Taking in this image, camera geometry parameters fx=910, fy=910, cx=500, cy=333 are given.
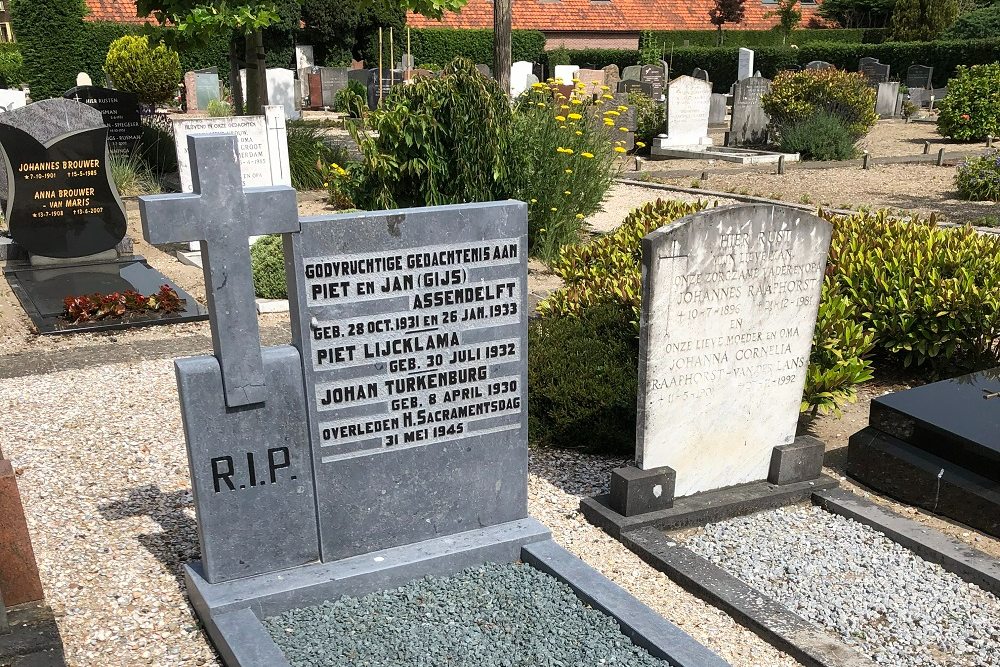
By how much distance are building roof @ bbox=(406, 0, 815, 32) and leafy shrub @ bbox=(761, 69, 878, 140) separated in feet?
75.6

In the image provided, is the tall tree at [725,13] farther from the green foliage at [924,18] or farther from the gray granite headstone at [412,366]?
the gray granite headstone at [412,366]

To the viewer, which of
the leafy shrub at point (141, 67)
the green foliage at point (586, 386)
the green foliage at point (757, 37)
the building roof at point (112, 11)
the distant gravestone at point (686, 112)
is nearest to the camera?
the green foliage at point (586, 386)

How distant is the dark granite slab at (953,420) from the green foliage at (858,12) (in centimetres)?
4460

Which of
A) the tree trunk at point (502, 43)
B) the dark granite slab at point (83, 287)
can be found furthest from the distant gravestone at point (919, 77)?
the dark granite slab at point (83, 287)

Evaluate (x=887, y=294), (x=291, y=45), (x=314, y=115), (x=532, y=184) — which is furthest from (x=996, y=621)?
(x=291, y=45)

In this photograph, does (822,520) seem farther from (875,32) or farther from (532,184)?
(875,32)

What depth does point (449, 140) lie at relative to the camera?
28.9ft

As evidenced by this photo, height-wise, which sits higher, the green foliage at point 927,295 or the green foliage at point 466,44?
the green foliage at point 466,44

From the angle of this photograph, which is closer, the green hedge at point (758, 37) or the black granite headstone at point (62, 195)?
the black granite headstone at point (62, 195)

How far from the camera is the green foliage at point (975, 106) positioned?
19.3m

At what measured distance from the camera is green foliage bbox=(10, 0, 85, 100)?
2512 cm

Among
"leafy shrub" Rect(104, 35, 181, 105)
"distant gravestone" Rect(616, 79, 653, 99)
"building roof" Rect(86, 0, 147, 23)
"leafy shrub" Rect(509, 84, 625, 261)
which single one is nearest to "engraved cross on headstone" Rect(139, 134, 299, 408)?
"leafy shrub" Rect(509, 84, 625, 261)

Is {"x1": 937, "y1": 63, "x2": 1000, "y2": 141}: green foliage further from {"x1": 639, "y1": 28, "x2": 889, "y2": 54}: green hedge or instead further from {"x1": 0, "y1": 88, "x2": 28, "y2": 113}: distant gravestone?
{"x1": 639, "y1": 28, "x2": 889, "y2": 54}: green hedge

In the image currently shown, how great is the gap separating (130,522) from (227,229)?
5.95 ft
